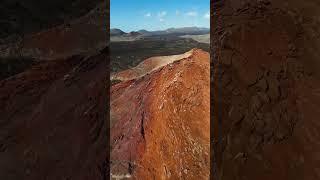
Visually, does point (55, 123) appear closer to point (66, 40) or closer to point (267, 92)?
point (66, 40)

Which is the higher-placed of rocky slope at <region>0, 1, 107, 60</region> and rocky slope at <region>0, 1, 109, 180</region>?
rocky slope at <region>0, 1, 107, 60</region>

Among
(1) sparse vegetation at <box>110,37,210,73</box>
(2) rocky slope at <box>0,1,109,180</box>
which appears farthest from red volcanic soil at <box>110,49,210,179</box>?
(1) sparse vegetation at <box>110,37,210,73</box>

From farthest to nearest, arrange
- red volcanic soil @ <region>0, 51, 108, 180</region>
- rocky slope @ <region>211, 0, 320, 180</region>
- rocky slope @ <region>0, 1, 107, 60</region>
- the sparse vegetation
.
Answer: the sparse vegetation, rocky slope @ <region>0, 1, 107, 60</region>, red volcanic soil @ <region>0, 51, 108, 180</region>, rocky slope @ <region>211, 0, 320, 180</region>

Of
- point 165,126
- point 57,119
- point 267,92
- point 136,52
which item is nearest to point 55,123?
point 57,119

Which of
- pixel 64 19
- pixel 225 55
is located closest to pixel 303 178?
pixel 225 55

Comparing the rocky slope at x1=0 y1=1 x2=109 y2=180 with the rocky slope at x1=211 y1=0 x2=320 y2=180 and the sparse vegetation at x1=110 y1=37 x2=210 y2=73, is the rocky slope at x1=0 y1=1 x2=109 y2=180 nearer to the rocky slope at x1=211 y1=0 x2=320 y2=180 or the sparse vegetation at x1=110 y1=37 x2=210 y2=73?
the rocky slope at x1=211 y1=0 x2=320 y2=180

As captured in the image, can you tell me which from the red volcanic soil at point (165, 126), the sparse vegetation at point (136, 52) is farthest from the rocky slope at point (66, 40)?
the sparse vegetation at point (136, 52)
